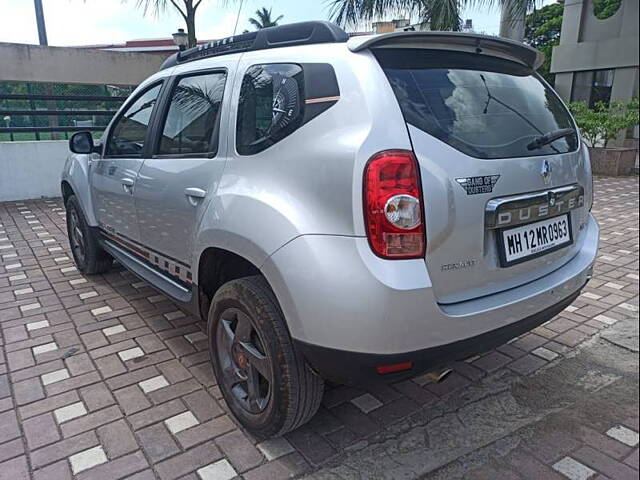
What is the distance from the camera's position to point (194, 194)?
93.9 inches

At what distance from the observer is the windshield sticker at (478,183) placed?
1.74 metres

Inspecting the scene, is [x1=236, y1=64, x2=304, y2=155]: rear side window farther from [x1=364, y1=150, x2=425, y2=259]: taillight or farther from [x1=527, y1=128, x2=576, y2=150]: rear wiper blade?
[x1=527, y1=128, x2=576, y2=150]: rear wiper blade

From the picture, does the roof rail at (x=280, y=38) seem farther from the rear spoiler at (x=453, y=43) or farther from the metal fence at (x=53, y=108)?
the metal fence at (x=53, y=108)

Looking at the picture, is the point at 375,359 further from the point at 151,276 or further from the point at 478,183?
the point at 151,276

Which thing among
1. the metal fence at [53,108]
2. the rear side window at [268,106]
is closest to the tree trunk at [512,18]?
the metal fence at [53,108]

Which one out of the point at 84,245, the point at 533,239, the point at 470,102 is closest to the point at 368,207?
the point at 470,102

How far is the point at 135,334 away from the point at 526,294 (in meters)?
2.49

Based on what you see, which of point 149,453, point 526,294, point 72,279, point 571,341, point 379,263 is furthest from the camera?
point 72,279

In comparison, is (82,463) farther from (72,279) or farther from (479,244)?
(72,279)

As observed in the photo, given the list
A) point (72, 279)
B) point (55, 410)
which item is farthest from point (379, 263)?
point (72, 279)

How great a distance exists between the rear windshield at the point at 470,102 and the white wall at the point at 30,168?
27.9 feet

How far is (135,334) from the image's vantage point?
10.8 ft

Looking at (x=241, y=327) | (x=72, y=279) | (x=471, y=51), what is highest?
(x=471, y=51)

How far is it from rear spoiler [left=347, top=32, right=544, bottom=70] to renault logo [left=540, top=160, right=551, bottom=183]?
56 centimetres
